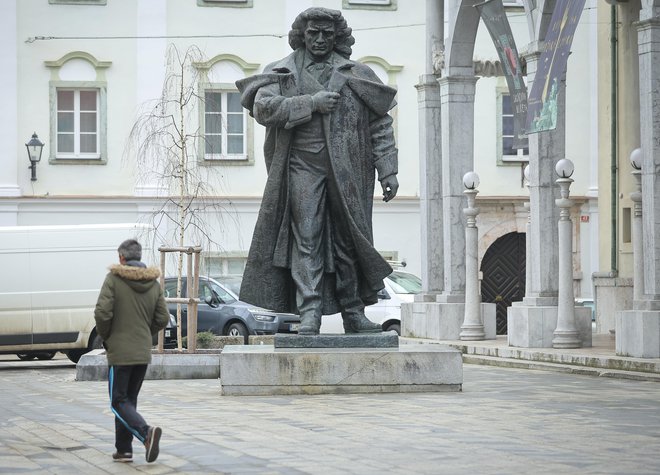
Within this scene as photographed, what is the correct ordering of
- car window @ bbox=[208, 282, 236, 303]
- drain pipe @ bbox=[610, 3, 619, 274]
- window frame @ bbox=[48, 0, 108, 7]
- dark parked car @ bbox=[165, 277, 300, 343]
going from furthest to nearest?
window frame @ bbox=[48, 0, 108, 7], car window @ bbox=[208, 282, 236, 303], dark parked car @ bbox=[165, 277, 300, 343], drain pipe @ bbox=[610, 3, 619, 274]

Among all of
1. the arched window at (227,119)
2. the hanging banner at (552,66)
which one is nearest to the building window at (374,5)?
the arched window at (227,119)

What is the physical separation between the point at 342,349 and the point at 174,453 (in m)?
4.03

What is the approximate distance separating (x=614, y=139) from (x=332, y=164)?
13418mm

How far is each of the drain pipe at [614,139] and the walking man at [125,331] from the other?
1739 cm

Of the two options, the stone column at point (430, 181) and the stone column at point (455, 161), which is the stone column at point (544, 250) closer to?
the stone column at point (455, 161)

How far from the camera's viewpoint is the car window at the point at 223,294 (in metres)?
27.8

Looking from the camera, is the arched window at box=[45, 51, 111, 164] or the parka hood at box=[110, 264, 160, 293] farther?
the arched window at box=[45, 51, 111, 164]

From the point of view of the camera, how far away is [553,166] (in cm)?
2008

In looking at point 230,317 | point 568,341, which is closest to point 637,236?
point 568,341

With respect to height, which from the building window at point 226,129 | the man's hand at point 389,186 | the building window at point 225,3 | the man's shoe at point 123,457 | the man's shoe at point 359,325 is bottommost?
the man's shoe at point 123,457

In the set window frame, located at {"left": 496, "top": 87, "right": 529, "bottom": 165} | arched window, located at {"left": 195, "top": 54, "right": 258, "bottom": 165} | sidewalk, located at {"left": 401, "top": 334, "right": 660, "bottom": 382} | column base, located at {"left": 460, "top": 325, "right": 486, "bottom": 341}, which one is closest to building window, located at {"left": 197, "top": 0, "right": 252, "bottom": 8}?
arched window, located at {"left": 195, "top": 54, "right": 258, "bottom": 165}

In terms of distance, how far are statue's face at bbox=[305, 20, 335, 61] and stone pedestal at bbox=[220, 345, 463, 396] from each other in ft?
8.49

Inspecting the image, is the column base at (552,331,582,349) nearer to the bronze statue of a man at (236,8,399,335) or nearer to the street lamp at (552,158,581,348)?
the street lamp at (552,158,581,348)

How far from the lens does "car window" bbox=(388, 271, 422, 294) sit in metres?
29.8
